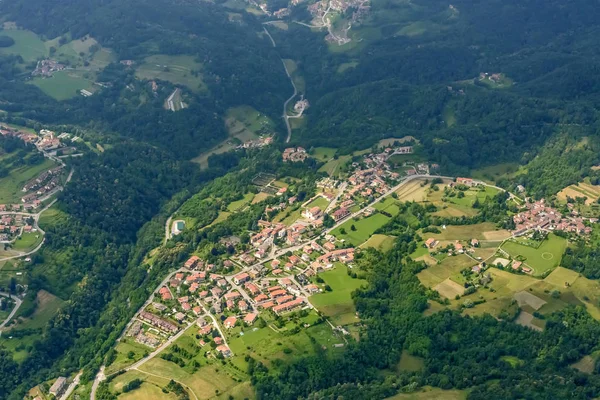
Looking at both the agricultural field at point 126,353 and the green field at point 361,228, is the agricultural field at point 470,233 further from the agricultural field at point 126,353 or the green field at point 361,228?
the agricultural field at point 126,353

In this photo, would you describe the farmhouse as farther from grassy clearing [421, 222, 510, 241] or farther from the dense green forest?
grassy clearing [421, 222, 510, 241]

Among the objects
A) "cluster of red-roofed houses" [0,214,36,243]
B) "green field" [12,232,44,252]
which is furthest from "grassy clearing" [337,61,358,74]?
Answer: "green field" [12,232,44,252]

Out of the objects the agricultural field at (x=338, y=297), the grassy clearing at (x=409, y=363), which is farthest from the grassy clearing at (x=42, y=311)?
the grassy clearing at (x=409, y=363)

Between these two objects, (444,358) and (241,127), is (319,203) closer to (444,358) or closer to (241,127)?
(444,358)

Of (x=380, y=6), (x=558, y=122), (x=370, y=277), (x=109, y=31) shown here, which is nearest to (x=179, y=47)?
(x=109, y=31)

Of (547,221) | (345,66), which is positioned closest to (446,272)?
(547,221)

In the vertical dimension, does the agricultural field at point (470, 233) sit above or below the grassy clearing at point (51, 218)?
above

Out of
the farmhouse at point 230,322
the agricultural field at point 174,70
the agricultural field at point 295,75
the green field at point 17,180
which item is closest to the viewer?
the farmhouse at point 230,322

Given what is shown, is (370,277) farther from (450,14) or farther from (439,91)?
(450,14)
